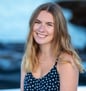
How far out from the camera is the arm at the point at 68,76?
6.07 ft

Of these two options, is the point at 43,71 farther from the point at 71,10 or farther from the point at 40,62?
the point at 71,10

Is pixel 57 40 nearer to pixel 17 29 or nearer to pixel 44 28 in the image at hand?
pixel 44 28

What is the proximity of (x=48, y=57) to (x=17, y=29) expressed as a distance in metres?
0.76

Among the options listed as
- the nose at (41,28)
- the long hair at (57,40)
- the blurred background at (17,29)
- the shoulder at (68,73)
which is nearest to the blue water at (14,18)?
the blurred background at (17,29)

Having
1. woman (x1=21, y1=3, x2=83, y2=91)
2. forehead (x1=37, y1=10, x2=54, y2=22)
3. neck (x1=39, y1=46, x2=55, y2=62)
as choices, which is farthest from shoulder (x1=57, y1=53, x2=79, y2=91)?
forehead (x1=37, y1=10, x2=54, y2=22)

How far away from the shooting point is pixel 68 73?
1.85 m

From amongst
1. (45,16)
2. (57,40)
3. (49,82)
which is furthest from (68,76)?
(45,16)

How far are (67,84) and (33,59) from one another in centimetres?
31

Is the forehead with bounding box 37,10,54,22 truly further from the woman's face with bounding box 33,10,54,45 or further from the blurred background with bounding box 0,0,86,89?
the blurred background with bounding box 0,0,86,89

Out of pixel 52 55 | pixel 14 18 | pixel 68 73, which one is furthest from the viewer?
pixel 14 18

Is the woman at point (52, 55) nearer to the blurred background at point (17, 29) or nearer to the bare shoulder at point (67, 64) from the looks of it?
the bare shoulder at point (67, 64)

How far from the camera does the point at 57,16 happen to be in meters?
1.86

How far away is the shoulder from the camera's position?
1851 millimetres

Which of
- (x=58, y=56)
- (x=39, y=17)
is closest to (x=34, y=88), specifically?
(x=58, y=56)
